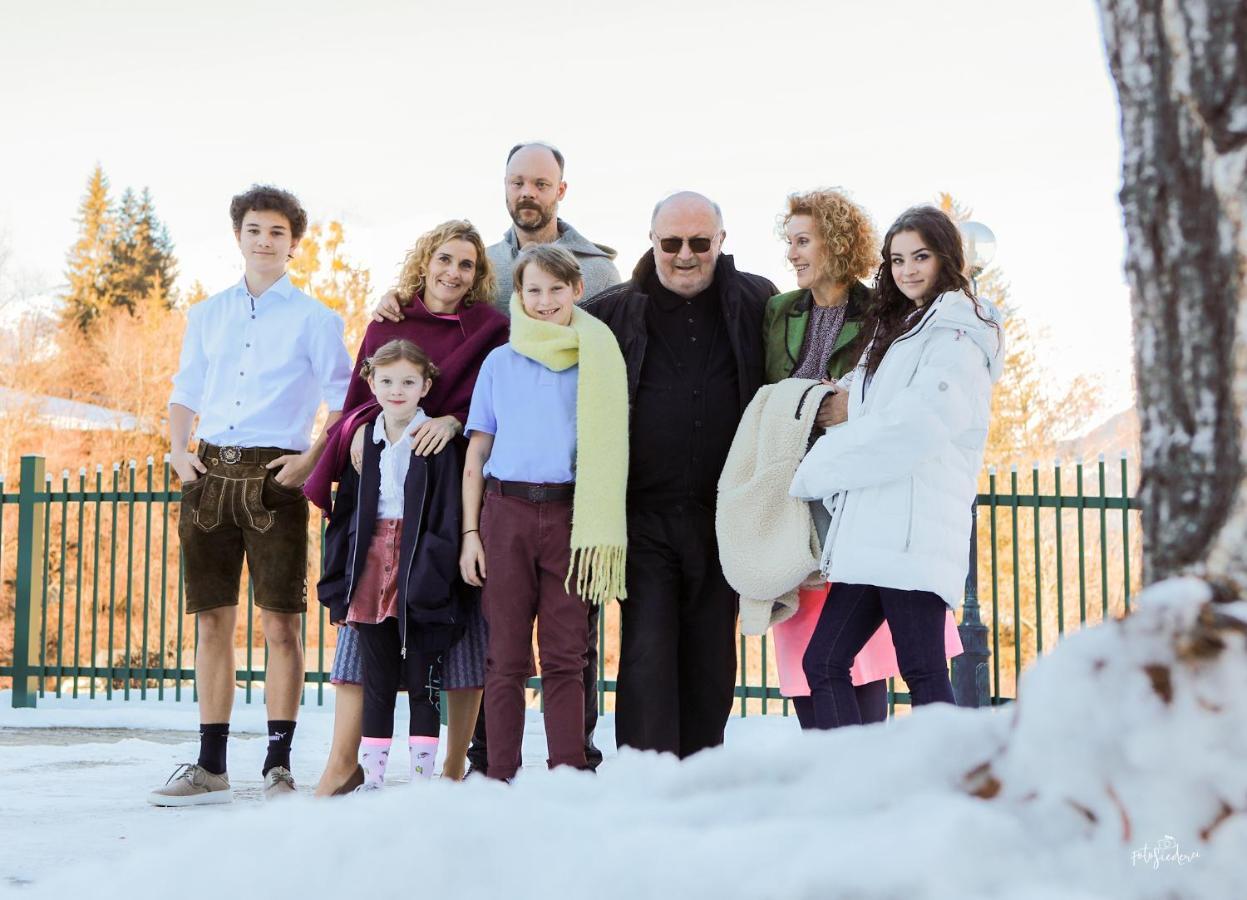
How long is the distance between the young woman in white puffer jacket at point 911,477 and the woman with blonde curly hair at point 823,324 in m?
0.41

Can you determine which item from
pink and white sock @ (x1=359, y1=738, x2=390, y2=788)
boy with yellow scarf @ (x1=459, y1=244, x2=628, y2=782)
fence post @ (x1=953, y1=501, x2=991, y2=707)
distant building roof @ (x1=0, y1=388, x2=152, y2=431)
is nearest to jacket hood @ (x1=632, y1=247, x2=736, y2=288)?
boy with yellow scarf @ (x1=459, y1=244, x2=628, y2=782)

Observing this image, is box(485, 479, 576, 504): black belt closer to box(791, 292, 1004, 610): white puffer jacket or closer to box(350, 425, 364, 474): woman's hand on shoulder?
box(350, 425, 364, 474): woman's hand on shoulder

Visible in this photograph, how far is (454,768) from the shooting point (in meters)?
4.34

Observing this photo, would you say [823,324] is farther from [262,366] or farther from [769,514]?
[262,366]

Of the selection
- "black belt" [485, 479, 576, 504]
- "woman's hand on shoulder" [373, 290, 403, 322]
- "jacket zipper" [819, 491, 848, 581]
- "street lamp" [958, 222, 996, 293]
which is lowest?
"jacket zipper" [819, 491, 848, 581]

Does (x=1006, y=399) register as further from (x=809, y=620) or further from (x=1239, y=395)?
(x=1239, y=395)

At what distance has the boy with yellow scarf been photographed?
12.4 feet

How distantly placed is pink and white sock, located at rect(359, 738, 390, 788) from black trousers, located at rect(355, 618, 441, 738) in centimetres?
3

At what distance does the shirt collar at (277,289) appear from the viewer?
15.2ft

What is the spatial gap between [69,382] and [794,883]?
47432mm

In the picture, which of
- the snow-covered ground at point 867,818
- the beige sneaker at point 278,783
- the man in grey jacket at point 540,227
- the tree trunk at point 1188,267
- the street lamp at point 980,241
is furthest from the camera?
the street lamp at point 980,241

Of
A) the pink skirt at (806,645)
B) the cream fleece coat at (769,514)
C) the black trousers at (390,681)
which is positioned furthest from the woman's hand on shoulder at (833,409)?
the black trousers at (390,681)

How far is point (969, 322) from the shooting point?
3383 mm

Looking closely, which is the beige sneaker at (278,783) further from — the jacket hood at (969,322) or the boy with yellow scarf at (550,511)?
the jacket hood at (969,322)
